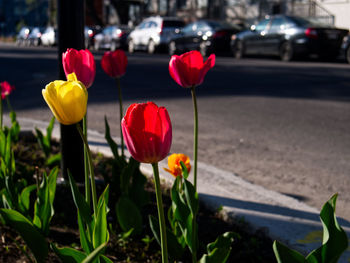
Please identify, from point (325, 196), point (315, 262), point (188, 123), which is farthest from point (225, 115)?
point (315, 262)

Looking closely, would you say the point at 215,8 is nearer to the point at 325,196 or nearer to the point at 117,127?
the point at 117,127

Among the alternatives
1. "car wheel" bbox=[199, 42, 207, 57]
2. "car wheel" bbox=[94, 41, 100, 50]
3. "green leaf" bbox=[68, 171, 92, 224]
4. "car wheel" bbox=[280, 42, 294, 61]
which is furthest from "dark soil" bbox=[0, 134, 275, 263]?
"car wheel" bbox=[94, 41, 100, 50]

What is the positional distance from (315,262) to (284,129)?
4906 millimetres

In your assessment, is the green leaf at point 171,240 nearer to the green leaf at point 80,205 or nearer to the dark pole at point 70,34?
the green leaf at point 80,205

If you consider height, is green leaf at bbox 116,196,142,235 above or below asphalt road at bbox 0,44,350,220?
above

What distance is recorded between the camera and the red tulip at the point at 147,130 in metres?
1.31

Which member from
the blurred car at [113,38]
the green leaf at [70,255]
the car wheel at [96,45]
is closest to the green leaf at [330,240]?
the green leaf at [70,255]

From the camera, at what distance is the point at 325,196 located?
3.78 meters

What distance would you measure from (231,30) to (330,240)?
66.3 feet

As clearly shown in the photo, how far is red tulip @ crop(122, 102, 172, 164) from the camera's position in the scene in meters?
1.31

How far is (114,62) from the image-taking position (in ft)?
9.27

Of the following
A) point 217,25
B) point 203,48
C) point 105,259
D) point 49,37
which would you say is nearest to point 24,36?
point 49,37

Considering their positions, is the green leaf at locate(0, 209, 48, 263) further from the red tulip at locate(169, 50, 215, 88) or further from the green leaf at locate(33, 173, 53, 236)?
the red tulip at locate(169, 50, 215, 88)

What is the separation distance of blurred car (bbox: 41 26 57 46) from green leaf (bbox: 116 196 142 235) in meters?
34.2
